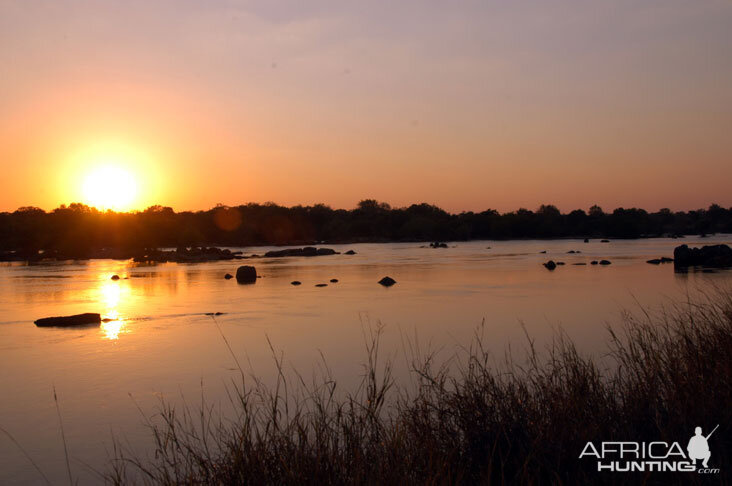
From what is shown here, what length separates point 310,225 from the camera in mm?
134000

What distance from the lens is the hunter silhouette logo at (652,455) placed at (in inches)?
182

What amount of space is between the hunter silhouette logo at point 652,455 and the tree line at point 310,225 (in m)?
89.8

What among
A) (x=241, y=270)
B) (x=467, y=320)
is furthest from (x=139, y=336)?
(x=241, y=270)

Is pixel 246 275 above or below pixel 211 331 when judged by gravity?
above

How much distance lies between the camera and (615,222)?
11581 centimetres

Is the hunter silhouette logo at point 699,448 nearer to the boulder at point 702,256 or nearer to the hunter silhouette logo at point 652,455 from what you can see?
the hunter silhouette logo at point 652,455

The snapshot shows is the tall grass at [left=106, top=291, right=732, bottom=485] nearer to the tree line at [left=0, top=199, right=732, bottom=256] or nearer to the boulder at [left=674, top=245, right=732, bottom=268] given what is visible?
the boulder at [left=674, top=245, right=732, bottom=268]

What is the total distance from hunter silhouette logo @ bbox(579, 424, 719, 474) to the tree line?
89.8m

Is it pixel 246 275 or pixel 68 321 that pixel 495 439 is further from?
pixel 246 275

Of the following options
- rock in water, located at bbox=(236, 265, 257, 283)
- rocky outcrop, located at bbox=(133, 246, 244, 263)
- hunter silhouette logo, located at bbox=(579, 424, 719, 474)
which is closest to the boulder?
rock in water, located at bbox=(236, 265, 257, 283)

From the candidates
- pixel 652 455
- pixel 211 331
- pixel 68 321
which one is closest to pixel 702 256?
pixel 211 331

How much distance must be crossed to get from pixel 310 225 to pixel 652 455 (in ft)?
426

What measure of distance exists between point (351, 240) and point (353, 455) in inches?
4996

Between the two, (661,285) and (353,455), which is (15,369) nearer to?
(353,455)
